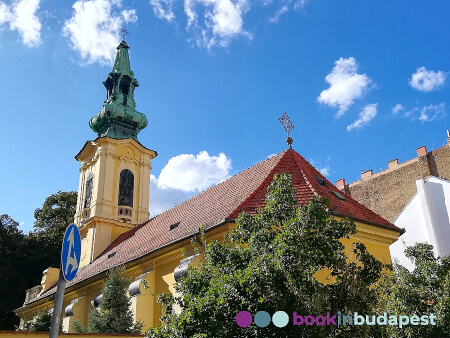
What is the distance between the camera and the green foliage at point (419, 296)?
6.69 metres

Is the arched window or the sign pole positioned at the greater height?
the arched window

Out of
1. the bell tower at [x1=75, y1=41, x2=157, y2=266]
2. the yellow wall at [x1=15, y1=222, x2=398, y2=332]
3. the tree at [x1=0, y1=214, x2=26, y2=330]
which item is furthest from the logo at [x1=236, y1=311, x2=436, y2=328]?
the tree at [x1=0, y1=214, x2=26, y2=330]

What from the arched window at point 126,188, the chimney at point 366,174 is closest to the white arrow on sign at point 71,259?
the arched window at point 126,188

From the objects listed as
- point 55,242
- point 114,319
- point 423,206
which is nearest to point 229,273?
point 114,319

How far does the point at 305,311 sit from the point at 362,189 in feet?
129

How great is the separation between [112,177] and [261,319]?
66.1 feet

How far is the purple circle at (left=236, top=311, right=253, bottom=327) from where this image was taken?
21.5ft

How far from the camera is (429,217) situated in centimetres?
3244

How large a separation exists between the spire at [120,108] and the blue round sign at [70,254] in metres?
21.4

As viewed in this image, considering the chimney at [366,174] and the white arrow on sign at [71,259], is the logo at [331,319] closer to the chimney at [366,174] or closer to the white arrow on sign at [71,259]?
the white arrow on sign at [71,259]

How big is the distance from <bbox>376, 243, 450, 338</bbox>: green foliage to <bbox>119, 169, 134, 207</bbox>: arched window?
19.9m

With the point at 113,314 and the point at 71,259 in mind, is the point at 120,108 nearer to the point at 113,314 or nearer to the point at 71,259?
the point at 113,314

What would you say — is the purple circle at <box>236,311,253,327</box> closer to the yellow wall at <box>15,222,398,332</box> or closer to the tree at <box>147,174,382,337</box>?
the tree at <box>147,174,382,337</box>

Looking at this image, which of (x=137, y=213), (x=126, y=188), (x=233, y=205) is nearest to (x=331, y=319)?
(x=233, y=205)
